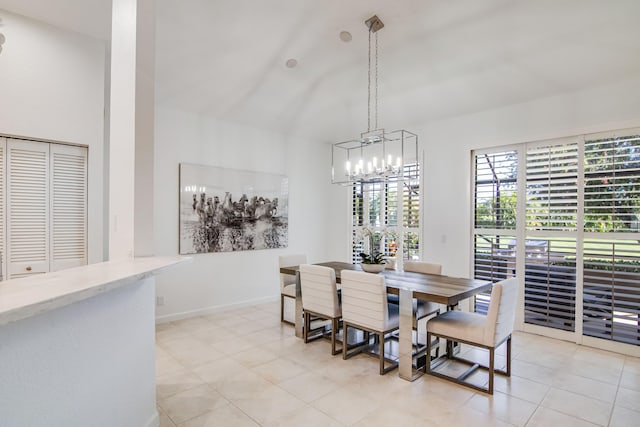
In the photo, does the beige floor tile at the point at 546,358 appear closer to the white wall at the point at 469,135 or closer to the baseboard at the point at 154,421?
the white wall at the point at 469,135

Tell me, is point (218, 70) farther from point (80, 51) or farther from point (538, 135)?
point (538, 135)

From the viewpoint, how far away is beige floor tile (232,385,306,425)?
2.33 metres

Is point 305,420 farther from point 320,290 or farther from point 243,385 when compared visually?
point 320,290

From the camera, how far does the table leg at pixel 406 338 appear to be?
9.44 ft

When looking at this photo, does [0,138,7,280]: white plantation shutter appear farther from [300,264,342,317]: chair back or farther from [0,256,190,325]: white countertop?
[300,264,342,317]: chair back

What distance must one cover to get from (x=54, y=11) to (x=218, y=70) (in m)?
1.51

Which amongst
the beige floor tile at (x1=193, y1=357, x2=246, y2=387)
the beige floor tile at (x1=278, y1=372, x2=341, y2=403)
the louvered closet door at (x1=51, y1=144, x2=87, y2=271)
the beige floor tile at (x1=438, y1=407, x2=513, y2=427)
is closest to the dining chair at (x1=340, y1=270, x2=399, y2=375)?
the beige floor tile at (x1=278, y1=372, x2=341, y2=403)

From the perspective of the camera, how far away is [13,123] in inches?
110

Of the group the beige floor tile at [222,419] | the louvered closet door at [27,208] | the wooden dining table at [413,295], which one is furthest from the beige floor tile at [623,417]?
the louvered closet door at [27,208]

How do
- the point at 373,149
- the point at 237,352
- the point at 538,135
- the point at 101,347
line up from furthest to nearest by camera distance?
1. the point at 373,149
2. the point at 538,135
3. the point at 237,352
4. the point at 101,347

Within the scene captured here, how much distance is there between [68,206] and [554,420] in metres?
4.33

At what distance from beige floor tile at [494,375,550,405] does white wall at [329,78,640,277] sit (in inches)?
70.4

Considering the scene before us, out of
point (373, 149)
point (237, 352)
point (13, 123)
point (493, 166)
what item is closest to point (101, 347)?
point (237, 352)

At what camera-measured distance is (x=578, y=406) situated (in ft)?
8.03
